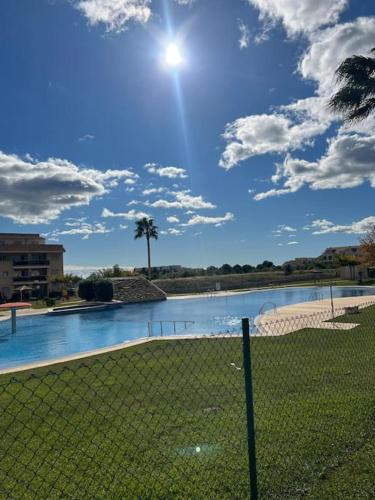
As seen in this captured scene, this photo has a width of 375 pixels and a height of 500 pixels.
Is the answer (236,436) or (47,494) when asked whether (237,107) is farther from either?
(47,494)

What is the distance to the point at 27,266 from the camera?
55.4 meters

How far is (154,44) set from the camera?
11.5 meters

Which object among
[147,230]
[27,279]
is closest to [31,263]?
[27,279]

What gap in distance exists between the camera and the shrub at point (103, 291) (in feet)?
132

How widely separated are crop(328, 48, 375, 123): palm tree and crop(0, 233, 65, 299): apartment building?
1735 inches

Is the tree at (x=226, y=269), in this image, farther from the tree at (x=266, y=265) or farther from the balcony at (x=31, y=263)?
the balcony at (x=31, y=263)

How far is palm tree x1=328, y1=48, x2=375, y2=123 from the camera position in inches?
570

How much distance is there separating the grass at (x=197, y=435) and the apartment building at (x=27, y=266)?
46650 mm

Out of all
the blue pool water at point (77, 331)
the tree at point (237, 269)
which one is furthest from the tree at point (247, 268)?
the blue pool water at point (77, 331)

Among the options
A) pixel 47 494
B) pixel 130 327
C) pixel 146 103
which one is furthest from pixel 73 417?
pixel 130 327

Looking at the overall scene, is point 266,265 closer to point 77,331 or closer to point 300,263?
point 300,263

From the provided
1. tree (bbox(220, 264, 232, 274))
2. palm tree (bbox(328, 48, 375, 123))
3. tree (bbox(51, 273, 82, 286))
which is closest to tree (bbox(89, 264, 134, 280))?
tree (bbox(51, 273, 82, 286))

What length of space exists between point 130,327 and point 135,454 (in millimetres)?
20154

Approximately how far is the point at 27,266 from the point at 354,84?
166 feet
